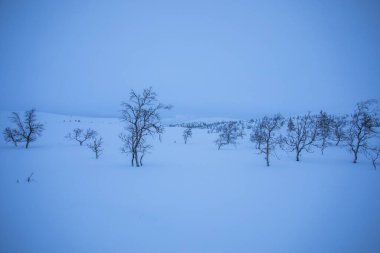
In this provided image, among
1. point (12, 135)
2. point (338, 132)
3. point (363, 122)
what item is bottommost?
point (12, 135)

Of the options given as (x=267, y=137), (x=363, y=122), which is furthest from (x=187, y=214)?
(x=363, y=122)

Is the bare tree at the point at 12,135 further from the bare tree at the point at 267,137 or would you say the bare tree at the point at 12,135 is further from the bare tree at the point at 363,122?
the bare tree at the point at 363,122

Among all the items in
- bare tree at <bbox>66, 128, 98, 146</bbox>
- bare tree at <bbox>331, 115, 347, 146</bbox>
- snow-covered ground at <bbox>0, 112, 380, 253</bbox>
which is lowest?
snow-covered ground at <bbox>0, 112, 380, 253</bbox>

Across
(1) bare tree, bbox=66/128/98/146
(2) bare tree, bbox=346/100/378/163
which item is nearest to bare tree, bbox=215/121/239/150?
(2) bare tree, bbox=346/100/378/163

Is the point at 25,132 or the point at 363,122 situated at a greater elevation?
the point at 363,122

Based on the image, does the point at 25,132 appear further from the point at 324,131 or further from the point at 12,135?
the point at 324,131

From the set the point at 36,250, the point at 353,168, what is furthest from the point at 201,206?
the point at 353,168

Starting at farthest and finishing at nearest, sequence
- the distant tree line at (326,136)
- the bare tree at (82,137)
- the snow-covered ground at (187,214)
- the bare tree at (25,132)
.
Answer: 1. the bare tree at (82,137)
2. the bare tree at (25,132)
3. the distant tree line at (326,136)
4. the snow-covered ground at (187,214)

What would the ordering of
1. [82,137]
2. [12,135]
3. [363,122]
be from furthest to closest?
[82,137] < [12,135] < [363,122]

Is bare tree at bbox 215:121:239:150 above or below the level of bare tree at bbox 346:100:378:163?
below

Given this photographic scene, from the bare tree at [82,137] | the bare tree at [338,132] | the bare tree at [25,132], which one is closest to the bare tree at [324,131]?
the bare tree at [338,132]

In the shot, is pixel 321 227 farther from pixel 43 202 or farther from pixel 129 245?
pixel 43 202

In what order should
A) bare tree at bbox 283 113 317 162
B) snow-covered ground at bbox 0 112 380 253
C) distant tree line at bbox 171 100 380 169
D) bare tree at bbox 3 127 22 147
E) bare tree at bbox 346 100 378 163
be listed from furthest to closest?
bare tree at bbox 3 127 22 147 → bare tree at bbox 283 113 317 162 → distant tree line at bbox 171 100 380 169 → bare tree at bbox 346 100 378 163 → snow-covered ground at bbox 0 112 380 253

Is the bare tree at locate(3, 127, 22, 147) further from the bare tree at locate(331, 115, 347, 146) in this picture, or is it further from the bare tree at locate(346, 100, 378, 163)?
the bare tree at locate(331, 115, 347, 146)
